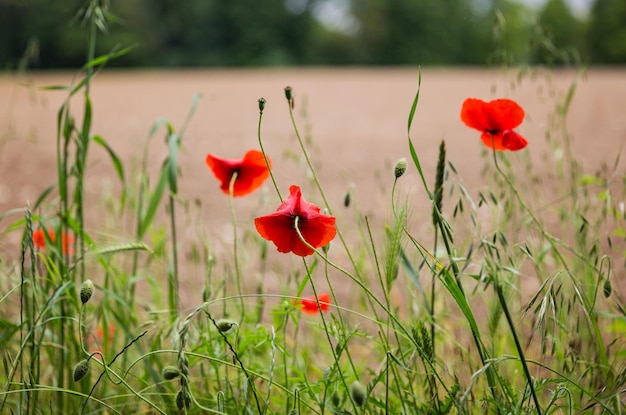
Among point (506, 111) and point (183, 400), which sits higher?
point (506, 111)

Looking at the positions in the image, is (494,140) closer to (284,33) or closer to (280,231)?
(280,231)

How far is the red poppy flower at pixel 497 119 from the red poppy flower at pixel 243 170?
334mm

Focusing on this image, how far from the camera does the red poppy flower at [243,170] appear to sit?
106cm

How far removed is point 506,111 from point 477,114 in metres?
0.04

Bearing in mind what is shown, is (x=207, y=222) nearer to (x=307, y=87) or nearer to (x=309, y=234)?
(x=309, y=234)

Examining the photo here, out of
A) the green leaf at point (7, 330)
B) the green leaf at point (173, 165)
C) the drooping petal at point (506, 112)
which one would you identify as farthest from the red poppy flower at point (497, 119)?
the green leaf at point (7, 330)

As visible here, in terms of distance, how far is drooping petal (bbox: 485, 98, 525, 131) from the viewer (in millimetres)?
906

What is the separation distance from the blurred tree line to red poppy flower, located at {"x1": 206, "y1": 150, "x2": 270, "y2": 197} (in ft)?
69.3

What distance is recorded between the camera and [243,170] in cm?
108

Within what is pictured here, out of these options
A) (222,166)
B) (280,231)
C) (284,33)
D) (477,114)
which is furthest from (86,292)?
(284,33)

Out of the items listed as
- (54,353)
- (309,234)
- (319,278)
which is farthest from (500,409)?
(319,278)

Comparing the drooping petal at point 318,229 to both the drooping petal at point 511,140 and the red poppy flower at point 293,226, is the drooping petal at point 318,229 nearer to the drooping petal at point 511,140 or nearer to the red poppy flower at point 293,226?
the red poppy flower at point 293,226

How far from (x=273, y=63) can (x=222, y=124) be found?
16.0 meters

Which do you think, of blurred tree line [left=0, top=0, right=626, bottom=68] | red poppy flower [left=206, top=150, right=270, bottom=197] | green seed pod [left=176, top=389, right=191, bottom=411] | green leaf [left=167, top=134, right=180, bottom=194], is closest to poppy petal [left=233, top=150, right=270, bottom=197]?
red poppy flower [left=206, top=150, right=270, bottom=197]
